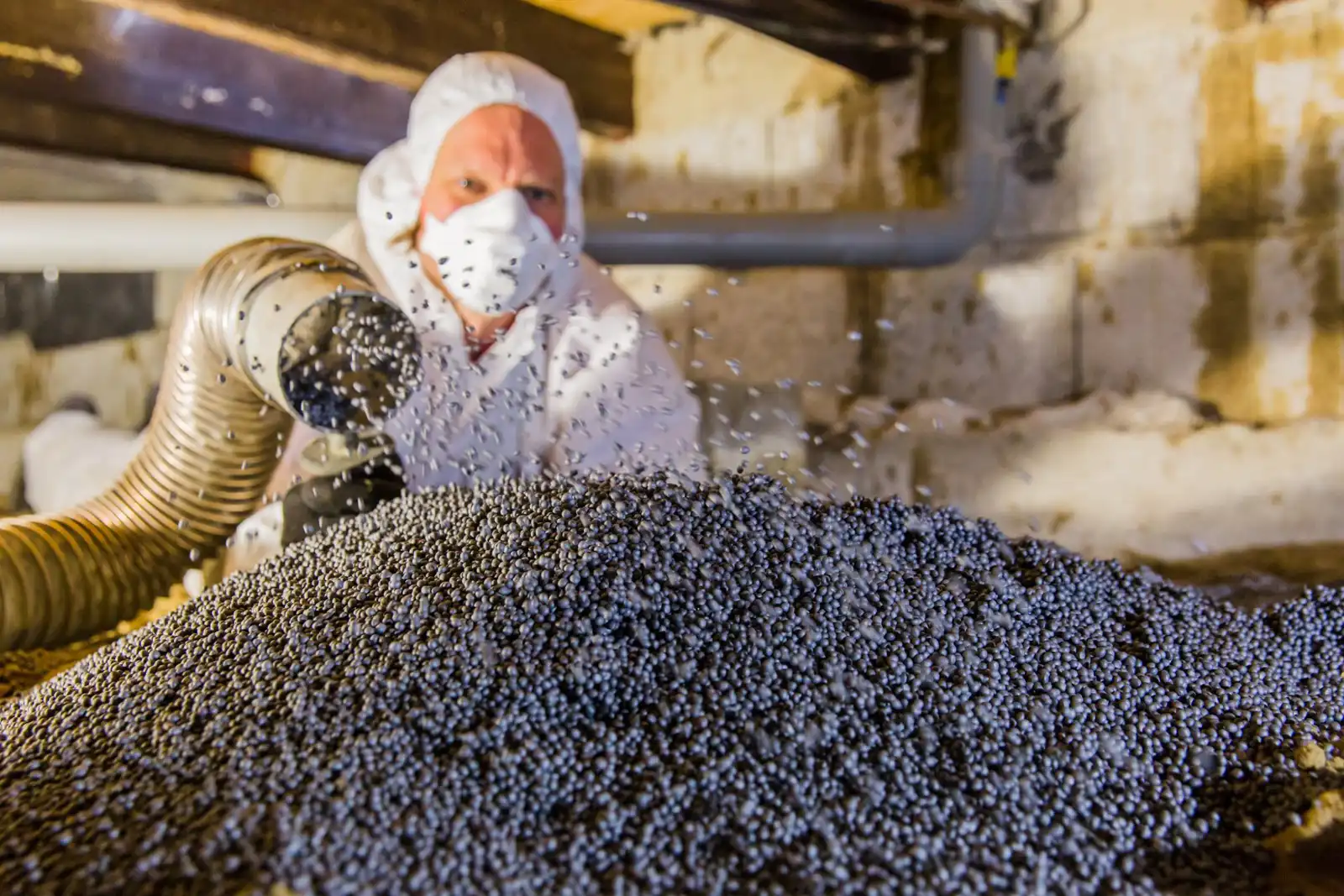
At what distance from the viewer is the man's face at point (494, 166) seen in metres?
1.36

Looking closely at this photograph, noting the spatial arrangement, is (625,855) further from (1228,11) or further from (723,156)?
(723,156)

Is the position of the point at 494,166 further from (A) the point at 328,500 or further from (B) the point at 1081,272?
(B) the point at 1081,272

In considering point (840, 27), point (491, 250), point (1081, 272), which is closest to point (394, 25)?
point (491, 250)

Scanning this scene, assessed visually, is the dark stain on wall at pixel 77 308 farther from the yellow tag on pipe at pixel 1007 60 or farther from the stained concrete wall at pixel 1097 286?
the yellow tag on pipe at pixel 1007 60

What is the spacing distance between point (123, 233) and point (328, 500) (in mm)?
740

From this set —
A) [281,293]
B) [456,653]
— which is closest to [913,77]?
[281,293]

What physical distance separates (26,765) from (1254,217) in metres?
1.75

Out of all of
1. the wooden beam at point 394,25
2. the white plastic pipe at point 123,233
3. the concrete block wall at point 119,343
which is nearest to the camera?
the white plastic pipe at point 123,233

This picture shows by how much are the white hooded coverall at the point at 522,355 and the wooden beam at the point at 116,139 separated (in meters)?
0.95

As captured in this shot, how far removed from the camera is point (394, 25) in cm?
171

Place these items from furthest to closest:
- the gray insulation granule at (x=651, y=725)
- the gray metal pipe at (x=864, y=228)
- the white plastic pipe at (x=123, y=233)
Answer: the gray metal pipe at (x=864, y=228) < the white plastic pipe at (x=123, y=233) < the gray insulation granule at (x=651, y=725)

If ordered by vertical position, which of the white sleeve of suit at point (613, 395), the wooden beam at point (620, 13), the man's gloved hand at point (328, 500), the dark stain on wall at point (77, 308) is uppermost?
the wooden beam at point (620, 13)

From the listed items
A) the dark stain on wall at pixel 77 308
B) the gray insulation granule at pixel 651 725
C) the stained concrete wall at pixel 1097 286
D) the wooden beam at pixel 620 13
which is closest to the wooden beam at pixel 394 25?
the wooden beam at pixel 620 13

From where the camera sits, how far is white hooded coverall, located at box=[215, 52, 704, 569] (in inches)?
53.7
